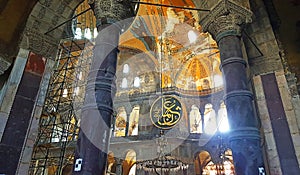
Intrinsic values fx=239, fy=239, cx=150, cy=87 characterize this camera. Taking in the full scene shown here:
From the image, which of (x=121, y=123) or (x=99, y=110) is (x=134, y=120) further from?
(x=99, y=110)

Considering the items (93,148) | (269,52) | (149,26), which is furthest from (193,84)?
(93,148)

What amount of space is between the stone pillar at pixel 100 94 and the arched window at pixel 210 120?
1237 centimetres

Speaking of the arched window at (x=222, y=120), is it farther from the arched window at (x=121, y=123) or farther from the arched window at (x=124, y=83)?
the arched window at (x=124, y=83)

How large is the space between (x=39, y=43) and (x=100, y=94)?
2302 mm

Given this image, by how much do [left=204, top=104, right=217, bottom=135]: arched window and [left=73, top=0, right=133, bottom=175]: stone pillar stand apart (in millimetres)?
12366

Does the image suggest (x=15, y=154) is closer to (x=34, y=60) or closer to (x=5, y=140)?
(x=5, y=140)

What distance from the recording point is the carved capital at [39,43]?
14.3 ft

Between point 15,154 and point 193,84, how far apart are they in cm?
1281

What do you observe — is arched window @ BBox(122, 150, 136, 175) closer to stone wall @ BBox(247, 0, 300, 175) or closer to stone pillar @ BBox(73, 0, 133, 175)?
stone wall @ BBox(247, 0, 300, 175)

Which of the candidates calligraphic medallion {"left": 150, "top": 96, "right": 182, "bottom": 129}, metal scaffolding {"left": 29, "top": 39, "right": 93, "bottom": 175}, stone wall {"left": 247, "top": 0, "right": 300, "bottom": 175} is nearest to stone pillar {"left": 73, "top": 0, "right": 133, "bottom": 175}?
stone wall {"left": 247, "top": 0, "right": 300, "bottom": 175}

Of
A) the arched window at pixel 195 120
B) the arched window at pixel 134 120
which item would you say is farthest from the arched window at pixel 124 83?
the arched window at pixel 195 120

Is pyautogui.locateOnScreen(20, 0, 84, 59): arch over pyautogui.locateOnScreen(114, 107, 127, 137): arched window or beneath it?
beneath

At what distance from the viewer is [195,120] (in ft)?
50.1

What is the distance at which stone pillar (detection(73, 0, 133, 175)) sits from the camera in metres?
2.65
